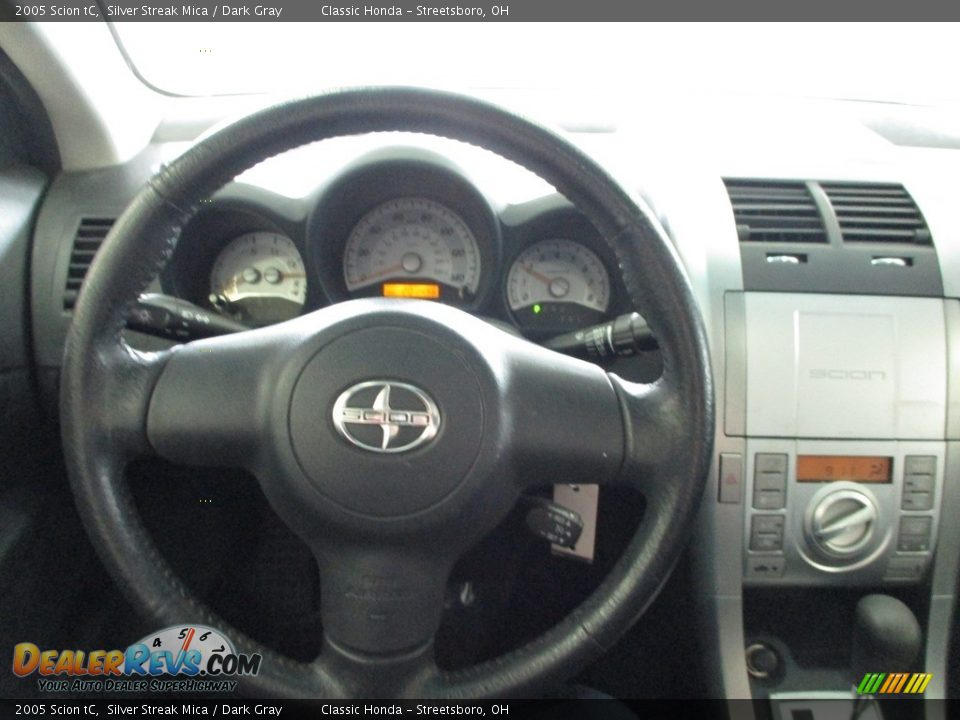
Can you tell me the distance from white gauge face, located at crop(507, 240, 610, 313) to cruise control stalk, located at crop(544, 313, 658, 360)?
273 millimetres

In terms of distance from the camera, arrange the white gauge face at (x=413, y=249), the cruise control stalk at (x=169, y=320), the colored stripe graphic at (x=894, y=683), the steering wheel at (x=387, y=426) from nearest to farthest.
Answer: the steering wheel at (x=387, y=426)
the cruise control stalk at (x=169, y=320)
the colored stripe graphic at (x=894, y=683)
the white gauge face at (x=413, y=249)

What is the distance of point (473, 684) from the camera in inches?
32.8

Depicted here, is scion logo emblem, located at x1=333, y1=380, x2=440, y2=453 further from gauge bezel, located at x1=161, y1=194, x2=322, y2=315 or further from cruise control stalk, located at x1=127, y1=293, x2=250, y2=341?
gauge bezel, located at x1=161, y1=194, x2=322, y2=315

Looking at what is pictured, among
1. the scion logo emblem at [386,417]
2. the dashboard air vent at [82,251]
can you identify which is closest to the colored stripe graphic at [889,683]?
the scion logo emblem at [386,417]

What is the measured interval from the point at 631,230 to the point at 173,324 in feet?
1.95

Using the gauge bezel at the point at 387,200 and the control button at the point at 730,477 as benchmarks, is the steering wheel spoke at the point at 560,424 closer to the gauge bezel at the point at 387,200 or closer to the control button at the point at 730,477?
the control button at the point at 730,477

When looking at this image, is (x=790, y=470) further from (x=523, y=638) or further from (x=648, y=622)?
(x=523, y=638)

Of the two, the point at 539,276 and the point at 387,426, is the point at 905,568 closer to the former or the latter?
the point at 539,276

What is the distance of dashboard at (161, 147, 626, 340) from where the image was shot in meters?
1.34

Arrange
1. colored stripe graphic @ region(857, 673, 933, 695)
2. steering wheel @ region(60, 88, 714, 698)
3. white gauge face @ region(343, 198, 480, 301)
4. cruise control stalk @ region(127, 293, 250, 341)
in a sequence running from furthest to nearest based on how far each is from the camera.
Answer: white gauge face @ region(343, 198, 480, 301) → colored stripe graphic @ region(857, 673, 933, 695) → cruise control stalk @ region(127, 293, 250, 341) → steering wheel @ region(60, 88, 714, 698)

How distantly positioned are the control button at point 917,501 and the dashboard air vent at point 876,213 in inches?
15.5

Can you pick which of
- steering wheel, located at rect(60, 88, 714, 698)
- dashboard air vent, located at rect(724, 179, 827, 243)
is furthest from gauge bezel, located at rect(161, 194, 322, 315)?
dashboard air vent, located at rect(724, 179, 827, 243)

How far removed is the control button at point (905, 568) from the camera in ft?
3.94
